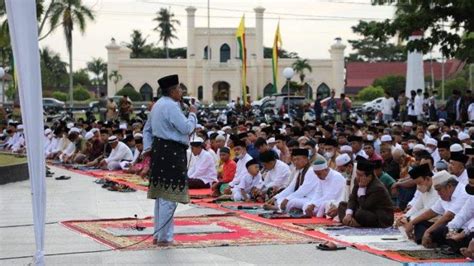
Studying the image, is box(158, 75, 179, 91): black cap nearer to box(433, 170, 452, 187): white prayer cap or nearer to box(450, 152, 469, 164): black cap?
box(433, 170, 452, 187): white prayer cap

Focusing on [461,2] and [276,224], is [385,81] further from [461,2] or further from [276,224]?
[276,224]

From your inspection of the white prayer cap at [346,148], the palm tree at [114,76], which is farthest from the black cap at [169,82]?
the palm tree at [114,76]

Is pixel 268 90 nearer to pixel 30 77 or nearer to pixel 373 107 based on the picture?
pixel 373 107

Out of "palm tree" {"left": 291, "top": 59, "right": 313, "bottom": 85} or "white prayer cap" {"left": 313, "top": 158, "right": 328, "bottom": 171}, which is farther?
"palm tree" {"left": 291, "top": 59, "right": 313, "bottom": 85}

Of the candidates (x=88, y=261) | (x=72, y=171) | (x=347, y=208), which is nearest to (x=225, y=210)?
(x=347, y=208)

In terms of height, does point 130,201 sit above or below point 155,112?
below

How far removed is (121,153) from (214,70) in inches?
2342

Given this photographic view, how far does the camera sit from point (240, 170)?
15828 mm

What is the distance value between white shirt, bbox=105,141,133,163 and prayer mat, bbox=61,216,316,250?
30.1ft

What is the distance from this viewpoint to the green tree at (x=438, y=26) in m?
21.7

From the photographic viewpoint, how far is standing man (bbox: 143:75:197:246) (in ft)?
34.2

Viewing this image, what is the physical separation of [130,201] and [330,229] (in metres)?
4.52

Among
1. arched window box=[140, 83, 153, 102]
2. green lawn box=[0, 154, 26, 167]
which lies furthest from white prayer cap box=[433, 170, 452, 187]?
arched window box=[140, 83, 153, 102]

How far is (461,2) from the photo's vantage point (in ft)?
68.9
